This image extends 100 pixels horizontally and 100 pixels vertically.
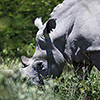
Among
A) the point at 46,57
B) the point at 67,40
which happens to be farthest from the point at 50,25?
the point at 46,57

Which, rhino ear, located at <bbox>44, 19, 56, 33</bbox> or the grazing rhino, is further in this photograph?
rhino ear, located at <bbox>44, 19, 56, 33</bbox>

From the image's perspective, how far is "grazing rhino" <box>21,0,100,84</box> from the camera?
254 centimetres

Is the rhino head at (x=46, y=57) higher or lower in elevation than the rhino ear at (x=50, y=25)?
lower

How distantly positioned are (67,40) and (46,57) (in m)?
0.42

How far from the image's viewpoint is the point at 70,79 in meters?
3.19

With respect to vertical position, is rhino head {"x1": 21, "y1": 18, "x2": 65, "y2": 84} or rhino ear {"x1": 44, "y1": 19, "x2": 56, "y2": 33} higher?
rhino ear {"x1": 44, "y1": 19, "x2": 56, "y2": 33}

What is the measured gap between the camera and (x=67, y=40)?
2.79 m

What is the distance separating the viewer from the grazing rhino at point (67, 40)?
2537 millimetres

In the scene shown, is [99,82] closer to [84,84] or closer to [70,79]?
[84,84]

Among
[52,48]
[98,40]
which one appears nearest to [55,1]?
[52,48]

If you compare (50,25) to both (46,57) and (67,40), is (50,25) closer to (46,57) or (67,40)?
(67,40)

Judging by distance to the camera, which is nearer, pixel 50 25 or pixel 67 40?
pixel 67 40

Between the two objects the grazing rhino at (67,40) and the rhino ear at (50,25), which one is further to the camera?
the rhino ear at (50,25)

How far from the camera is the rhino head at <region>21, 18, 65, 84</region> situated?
2.93 m
